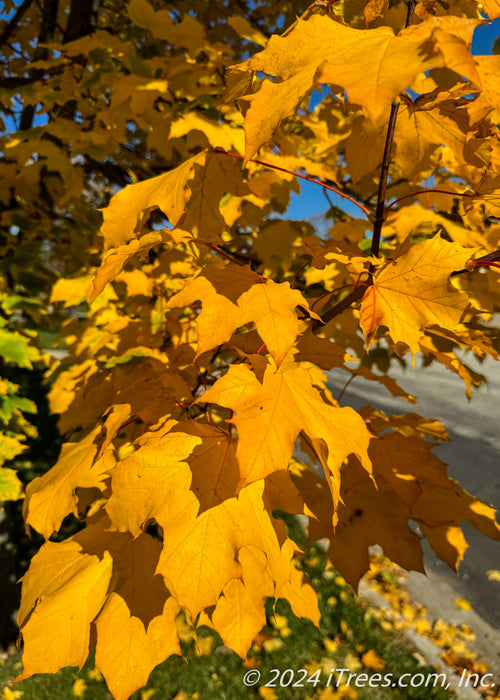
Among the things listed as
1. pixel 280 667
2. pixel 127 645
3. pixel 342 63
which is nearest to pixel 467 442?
pixel 280 667

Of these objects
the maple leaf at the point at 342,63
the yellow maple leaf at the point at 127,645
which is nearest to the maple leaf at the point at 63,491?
the yellow maple leaf at the point at 127,645

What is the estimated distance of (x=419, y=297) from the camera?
2.63ft

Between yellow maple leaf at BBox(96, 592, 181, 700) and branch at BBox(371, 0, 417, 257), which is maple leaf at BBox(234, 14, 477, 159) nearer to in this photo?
branch at BBox(371, 0, 417, 257)

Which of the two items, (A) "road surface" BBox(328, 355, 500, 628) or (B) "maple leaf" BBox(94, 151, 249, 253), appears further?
(A) "road surface" BBox(328, 355, 500, 628)

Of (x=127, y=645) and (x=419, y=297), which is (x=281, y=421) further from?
(x=127, y=645)

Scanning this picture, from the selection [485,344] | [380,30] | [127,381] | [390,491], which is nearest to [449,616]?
[390,491]

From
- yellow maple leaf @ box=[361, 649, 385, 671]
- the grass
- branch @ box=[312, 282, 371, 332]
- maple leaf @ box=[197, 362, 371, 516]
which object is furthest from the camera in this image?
yellow maple leaf @ box=[361, 649, 385, 671]

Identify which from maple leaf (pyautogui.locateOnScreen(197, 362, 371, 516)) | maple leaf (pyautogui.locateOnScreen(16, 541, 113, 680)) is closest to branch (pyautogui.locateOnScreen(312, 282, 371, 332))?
maple leaf (pyautogui.locateOnScreen(197, 362, 371, 516))

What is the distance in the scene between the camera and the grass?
8.50 feet

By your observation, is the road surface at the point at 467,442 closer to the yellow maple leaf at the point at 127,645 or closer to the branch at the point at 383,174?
the branch at the point at 383,174

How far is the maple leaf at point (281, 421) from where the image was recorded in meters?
0.69

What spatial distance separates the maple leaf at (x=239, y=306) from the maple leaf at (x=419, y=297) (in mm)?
149

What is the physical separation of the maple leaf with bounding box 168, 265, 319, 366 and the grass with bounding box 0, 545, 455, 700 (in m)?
2.34

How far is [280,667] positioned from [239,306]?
296 cm
